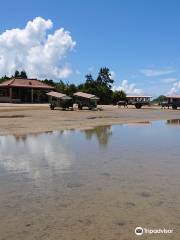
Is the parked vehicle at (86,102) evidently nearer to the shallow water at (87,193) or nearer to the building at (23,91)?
the building at (23,91)

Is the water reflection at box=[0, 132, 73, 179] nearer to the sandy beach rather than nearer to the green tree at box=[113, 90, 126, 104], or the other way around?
the sandy beach

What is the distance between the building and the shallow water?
50.6 metres

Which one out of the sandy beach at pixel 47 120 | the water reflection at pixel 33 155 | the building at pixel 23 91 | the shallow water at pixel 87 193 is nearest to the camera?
the shallow water at pixel 87 193

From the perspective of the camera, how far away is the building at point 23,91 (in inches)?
2596

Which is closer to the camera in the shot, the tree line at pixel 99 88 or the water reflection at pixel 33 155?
the water reflection at pixel 33 155

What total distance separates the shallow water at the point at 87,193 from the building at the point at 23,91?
166 ft

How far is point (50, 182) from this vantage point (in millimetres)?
10367

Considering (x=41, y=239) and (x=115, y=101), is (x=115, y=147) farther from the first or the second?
(x=115, y=101)

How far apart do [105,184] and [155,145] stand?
921 cm

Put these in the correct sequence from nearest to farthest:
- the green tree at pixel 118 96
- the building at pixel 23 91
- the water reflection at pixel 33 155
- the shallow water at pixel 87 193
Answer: the shallow water at pixel 87 193, the water reflection at pixel 33 155, the building at pixel 23 91, the green tree at pixel 118 96

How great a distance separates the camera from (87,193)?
9.27 m

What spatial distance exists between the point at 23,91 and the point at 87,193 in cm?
6082

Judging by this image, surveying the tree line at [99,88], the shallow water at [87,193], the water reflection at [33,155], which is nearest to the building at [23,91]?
the tree line at [99,88]

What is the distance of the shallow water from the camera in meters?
6.88
